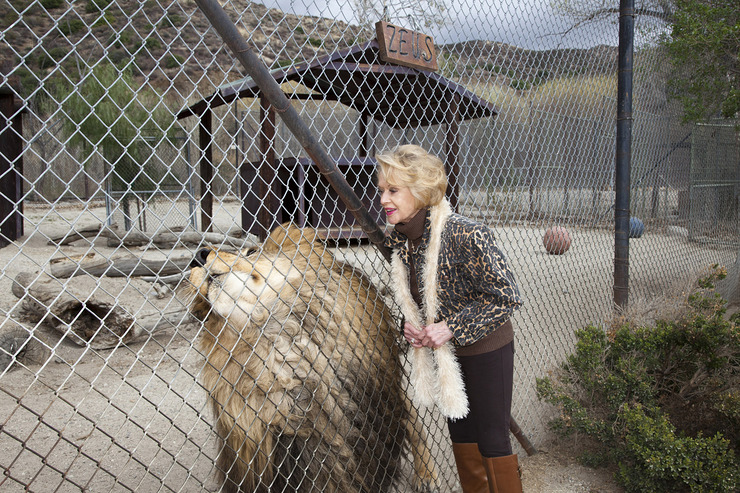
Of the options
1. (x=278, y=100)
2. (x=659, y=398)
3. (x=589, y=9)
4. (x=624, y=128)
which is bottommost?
(x=659, y=398)

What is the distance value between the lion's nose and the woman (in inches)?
28.8

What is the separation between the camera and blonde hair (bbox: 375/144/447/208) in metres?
2.07

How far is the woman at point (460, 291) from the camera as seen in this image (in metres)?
2.03

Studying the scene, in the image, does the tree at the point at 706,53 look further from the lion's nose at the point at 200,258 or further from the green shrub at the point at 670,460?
the lion's nose at the point at 200,258

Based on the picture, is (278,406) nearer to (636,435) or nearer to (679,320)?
(636,435)

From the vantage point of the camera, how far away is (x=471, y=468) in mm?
2338

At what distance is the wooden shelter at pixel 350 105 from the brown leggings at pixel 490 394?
81 cm

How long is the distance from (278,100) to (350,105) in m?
2.54

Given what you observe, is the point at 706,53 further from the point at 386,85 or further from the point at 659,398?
the point at 659,398

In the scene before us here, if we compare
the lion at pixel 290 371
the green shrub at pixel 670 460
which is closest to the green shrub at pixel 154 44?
the lion at pixel 290 371

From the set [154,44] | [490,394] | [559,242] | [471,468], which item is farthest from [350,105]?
[154,44]

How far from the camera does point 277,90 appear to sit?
1700mm

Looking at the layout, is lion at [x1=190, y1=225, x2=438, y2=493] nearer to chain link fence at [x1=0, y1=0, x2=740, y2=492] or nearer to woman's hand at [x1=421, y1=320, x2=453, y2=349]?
chain link fence at [x1=0, y1=0, x2=740, y2=492]

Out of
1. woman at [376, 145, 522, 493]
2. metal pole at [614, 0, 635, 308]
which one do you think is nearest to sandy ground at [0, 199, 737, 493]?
woman at [376, 145, 522, 493]
